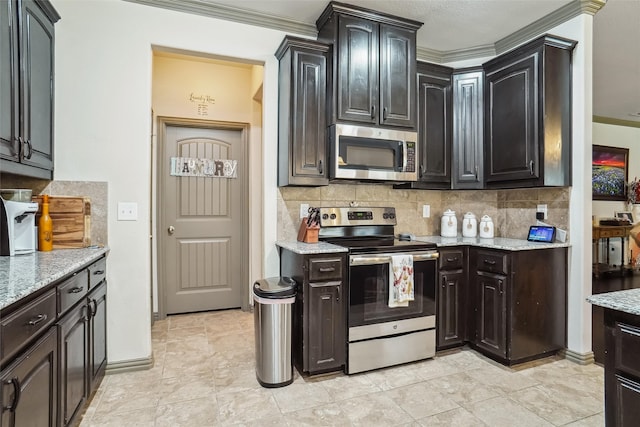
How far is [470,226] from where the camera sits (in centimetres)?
339

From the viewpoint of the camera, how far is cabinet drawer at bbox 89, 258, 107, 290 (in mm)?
2109

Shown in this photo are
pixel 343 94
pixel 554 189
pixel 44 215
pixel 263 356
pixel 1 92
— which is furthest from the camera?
pixel 554 189

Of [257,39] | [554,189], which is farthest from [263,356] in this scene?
[554,189]

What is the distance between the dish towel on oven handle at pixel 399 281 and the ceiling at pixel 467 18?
200 centimetres

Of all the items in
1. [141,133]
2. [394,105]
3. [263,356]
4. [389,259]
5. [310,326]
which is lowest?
[263,356]

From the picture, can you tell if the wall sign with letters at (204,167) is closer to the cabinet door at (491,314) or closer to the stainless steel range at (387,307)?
the stainless steel range at (387,307)

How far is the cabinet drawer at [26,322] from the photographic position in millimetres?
1119

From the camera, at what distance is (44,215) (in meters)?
2.17

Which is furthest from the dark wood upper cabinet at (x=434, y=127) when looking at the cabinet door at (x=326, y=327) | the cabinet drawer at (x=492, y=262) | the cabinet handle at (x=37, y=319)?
the cabinet handle at (x=37, y=319)

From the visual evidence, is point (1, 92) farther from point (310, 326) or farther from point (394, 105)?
point (394, 105)

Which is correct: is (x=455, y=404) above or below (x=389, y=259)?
below

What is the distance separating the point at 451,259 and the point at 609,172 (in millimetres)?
5955

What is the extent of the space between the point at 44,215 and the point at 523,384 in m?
3.27

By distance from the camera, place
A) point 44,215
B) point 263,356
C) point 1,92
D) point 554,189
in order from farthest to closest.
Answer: point 554,189
point 263,356
point 44,215
point 1,92
